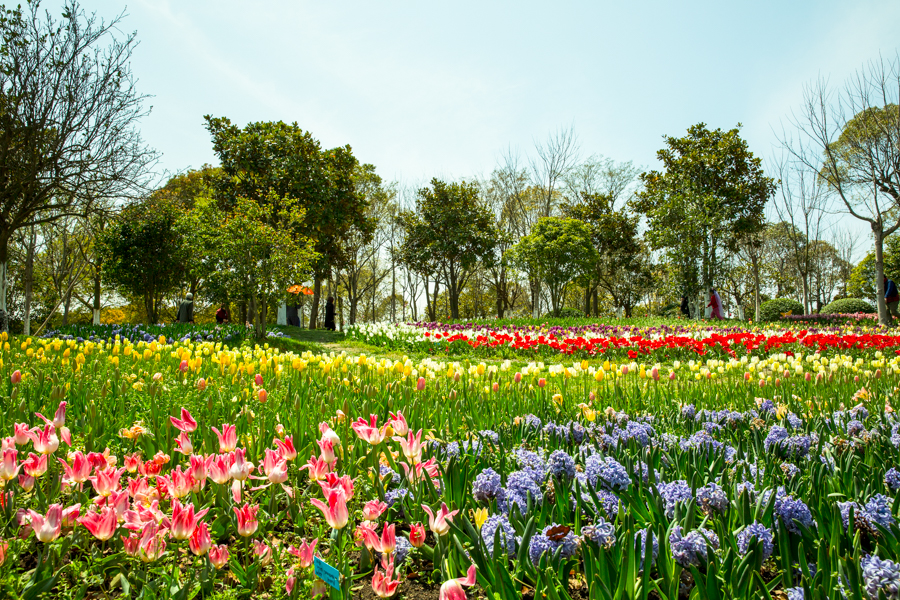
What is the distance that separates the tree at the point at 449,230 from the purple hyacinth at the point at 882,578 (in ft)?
65.8

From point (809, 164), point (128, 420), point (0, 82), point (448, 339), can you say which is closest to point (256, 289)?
point (448, 339)

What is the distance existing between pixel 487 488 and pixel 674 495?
0.57 m

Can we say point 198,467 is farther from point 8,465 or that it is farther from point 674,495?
point 674,495

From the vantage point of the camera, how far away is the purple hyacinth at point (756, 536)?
1267mm

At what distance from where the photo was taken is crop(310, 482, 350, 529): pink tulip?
124cm

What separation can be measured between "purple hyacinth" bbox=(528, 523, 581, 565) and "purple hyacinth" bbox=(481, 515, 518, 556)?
6 centimetres

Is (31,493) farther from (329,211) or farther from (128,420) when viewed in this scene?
(329,211)

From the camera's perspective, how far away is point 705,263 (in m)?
17.9

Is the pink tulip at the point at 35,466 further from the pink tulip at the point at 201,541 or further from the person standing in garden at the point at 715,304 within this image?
the person standing in garden at the point at 715,304

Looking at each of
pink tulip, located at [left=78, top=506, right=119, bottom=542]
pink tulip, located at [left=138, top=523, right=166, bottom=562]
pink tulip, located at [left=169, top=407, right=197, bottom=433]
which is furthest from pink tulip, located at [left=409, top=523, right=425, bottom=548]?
pink tulip, located at [left=169, top=407, right=197, bottom=433]

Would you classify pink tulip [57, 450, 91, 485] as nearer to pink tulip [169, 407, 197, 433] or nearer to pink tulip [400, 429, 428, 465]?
pink tulip [169, 407, 197, 433]

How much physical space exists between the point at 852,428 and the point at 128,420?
3468 millimetres

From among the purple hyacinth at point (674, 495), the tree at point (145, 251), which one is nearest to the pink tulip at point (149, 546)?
the purple hyacinth at point (674, 495)

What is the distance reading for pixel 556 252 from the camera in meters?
18.5
